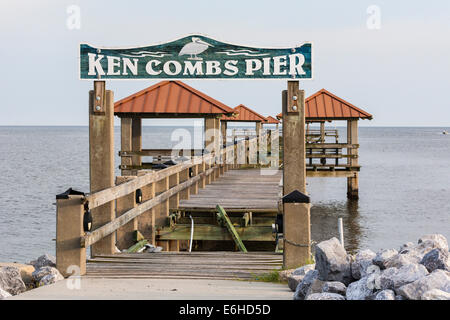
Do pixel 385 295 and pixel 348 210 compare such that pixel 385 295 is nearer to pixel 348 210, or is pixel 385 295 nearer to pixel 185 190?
pixel 185 190

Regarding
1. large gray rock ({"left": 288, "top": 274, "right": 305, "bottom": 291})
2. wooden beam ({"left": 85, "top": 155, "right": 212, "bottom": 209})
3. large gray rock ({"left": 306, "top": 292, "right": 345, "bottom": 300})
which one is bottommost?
large gray rock ({"left": 288, "top": 274, "right": 305, "bottom": 291})

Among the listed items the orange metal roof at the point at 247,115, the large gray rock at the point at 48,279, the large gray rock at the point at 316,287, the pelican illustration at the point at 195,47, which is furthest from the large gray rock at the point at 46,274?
the orange metal roof at the point at 247,115

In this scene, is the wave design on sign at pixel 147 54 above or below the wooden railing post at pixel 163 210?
above

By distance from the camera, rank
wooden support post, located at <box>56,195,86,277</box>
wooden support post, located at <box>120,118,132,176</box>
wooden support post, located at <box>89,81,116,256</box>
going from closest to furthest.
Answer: wooden support post, located at <box>56,195,86,277</box> → wooden support post, located at <box>89,81,116,256</box> → wooden support post, located at <box>120,118,132,176</box>

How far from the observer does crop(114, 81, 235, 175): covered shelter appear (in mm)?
21516

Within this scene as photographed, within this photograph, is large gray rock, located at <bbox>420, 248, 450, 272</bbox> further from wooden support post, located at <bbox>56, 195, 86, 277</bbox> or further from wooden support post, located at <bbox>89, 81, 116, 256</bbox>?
wooden support post, located at <bbox>89, 81, 116, 256</bbox>

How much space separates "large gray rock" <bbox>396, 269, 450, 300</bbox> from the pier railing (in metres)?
3.73

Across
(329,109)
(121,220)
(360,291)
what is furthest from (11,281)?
(329,109)

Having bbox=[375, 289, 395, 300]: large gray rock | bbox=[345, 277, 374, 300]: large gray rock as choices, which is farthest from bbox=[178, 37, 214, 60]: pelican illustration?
bbox=[375, 289, 395, 300]: large gray rock

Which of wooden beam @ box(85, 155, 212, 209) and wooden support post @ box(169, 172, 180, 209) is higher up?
wooden beam @ box(85, 155, 212, 209)

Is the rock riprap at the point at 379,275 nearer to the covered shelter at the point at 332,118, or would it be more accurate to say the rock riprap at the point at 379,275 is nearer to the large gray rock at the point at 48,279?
the large gray rock at the point at 48,279

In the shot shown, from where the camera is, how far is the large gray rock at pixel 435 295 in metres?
4.37
